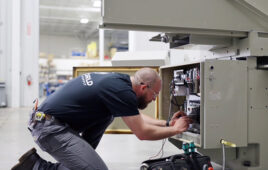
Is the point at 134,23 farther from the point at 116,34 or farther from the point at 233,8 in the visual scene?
the point at 116,34

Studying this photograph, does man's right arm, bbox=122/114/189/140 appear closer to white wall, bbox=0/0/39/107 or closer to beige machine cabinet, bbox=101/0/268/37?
beige machine cabinet, bbox=101/0/268/37

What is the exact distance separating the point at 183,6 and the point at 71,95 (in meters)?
0.84

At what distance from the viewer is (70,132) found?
5.57 ft

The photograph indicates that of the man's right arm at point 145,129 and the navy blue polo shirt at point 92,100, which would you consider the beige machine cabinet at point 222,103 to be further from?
the navy blue polo shirt at point 92,100

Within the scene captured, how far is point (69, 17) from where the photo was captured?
515 inches

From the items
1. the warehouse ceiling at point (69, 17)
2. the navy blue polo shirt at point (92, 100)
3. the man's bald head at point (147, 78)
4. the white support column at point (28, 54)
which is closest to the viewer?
the navy blue polo shirt at point (92, 100)

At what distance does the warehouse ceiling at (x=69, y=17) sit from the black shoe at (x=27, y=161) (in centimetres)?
914

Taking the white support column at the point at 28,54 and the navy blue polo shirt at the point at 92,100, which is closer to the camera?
the navy blue polo shirt at the point at 92,100

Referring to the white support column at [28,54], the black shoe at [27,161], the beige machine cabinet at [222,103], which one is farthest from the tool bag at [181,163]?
the white support column at [28,54]

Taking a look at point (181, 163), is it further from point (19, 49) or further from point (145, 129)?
point (19, 49)

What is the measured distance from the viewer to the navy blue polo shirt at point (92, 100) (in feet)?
5.05

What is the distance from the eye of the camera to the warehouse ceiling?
10.9 m

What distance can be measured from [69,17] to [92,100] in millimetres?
12193

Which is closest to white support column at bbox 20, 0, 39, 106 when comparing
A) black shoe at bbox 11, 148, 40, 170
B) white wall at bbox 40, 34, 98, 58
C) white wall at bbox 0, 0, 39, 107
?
white wall at bbox 0, 0, 39, 107
